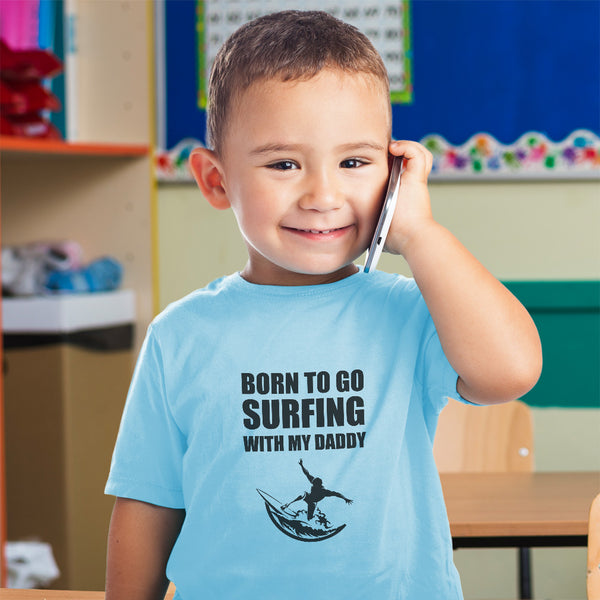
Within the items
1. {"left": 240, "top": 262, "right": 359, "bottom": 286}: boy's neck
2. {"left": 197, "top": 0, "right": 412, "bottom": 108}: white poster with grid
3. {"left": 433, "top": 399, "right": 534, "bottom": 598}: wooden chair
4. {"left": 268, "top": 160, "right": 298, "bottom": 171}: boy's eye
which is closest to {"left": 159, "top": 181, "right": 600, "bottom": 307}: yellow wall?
{"left": 197, "top": 0, "right": 412, "bottom": 108}: white poster with grid

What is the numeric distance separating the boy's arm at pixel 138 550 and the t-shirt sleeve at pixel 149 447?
18mm

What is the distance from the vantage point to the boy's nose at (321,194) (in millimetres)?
766

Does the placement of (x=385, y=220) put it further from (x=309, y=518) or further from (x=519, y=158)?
(x=519, y=158)

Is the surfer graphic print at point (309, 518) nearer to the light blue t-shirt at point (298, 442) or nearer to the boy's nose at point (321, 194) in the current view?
the light blue t-shirt at point (298, 442)

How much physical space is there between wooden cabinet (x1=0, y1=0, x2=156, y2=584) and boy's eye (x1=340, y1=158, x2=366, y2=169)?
1.78 metres

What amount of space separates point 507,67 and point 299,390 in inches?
70.5

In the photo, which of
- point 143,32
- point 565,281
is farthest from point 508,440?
point 143,32

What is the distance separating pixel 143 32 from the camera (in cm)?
252

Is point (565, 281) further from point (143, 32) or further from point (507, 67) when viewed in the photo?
point (143, 32)

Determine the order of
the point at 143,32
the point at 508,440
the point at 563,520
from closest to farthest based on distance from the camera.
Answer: the point at 563,520
the point at 508,440
the point at 143,32

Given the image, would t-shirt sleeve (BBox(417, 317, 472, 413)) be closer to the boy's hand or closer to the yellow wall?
the boy's hand

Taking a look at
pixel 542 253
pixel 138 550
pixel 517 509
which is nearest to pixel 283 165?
pixel 138 550

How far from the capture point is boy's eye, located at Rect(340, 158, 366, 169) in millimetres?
793

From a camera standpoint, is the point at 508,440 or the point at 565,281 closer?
the point at 508,440
